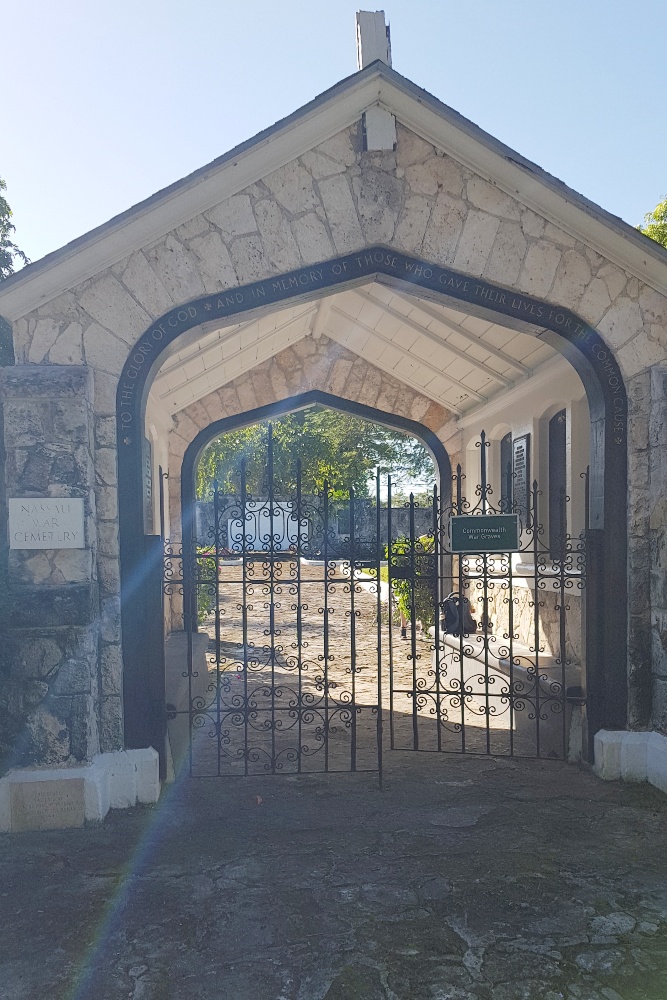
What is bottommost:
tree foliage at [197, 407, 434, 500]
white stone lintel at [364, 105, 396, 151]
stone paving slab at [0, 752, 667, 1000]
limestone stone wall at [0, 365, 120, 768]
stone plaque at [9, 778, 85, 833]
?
stone paving slab at [0, 752, 667, 1000]

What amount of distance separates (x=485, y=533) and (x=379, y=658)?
4.03 ft

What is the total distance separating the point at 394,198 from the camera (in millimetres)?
5566

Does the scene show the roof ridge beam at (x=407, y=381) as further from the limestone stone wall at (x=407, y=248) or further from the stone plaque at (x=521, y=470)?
the limestone stone wall at (x=407, y=248)

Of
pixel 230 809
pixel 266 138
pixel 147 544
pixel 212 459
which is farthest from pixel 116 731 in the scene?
pixel 212 459

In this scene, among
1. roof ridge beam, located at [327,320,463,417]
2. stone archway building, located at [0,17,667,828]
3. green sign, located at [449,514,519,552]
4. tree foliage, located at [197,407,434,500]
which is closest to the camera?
stone archway building, located at [0,17,667,828]

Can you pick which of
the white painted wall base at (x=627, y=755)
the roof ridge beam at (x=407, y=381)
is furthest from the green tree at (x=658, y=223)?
the white painted wall base at (x=627, y=755)

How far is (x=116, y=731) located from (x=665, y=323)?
4.76m

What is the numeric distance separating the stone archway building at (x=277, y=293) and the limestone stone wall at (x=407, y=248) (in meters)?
0.01

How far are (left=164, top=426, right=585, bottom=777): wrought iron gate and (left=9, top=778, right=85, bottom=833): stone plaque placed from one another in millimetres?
951

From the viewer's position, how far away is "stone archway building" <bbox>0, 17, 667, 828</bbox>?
4984mm

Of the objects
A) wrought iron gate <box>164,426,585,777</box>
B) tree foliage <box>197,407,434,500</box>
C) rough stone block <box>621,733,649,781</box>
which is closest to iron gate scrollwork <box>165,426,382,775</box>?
wrought iron gate <box>164,426,585,777</box>

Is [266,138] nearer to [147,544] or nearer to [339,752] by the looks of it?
[147,544]

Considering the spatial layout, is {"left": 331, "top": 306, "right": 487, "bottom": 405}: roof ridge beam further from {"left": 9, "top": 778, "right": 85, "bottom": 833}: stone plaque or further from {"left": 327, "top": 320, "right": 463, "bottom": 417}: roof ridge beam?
{"left": 9, "top": 778, "right": 85, "bottom": 833}: stone plaque

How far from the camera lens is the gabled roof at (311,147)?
5.18 meters
